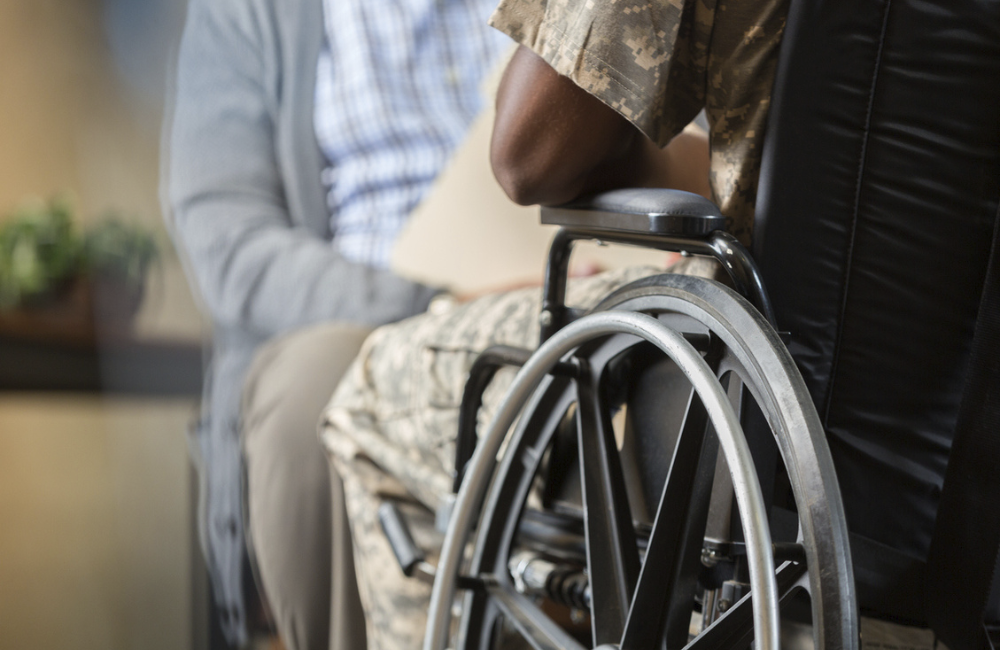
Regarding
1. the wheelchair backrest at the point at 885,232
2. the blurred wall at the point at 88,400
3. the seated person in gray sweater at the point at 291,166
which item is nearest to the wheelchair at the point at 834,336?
the wheelchair backrest at the point at 885,232

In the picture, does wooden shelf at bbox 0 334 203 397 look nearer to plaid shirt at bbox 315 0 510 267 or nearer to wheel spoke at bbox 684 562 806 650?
plaid shirt at bbox 315 0 510 267

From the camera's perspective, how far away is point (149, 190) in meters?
1.44

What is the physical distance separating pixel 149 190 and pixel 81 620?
2.64 ft

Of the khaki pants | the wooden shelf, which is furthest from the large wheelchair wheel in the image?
the wooden shelf

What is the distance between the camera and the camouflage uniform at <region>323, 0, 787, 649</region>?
0.47 metres

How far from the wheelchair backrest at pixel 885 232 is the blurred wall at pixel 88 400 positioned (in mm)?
1282

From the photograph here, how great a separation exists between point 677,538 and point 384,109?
1.27 meters

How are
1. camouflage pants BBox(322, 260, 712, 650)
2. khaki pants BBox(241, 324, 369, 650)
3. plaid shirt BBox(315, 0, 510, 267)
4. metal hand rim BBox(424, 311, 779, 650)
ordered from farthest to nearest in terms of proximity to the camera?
plaid shirt BBox(315, 0, 510, 267) < khaki pants BBox(241, 324, 369, 650) < camouflage pants BBox(322, 260, 712, 650) < metal hand rim BBox(424, 311, 779, 650)

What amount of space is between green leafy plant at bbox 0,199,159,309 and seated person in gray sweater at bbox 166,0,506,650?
0.31ft

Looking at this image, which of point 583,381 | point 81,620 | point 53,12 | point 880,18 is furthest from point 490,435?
point 53,12

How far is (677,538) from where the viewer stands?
0.43m

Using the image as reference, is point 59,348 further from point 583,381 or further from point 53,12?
point 583,381

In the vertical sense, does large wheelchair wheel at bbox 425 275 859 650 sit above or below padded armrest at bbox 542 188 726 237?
below

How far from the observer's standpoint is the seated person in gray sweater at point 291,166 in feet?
4.74
